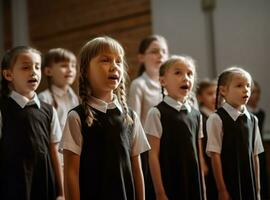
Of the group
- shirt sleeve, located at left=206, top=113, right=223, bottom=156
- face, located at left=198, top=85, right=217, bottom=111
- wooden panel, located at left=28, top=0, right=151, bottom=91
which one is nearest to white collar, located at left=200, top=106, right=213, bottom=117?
face, located at left=198, top=85, right=217, bottom=111

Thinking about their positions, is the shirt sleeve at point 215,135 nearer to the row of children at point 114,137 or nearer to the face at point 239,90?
the row of children at point 114,137

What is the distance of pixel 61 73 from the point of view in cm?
291

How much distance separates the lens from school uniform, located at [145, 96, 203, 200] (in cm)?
232

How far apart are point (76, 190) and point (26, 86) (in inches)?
27.1

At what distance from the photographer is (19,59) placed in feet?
7.57

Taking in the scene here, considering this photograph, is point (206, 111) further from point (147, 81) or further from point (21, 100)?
point (21, 100)

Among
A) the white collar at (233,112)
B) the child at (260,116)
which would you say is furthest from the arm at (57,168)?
the child at (260,116)

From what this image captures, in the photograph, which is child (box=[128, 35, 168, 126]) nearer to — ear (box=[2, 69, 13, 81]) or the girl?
the girl

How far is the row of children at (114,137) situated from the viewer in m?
1.90

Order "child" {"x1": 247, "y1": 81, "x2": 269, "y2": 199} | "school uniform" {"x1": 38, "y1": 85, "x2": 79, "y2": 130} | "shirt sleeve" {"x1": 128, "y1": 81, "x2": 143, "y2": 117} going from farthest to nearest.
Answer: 1. "child" {"x1": 247, "y1": 81, "x2": 269, "y2": 199}
2. "shirt sleeve" {"x1": 128, "y1": 81, "x2": 143, "y2": 117}
3. "school uniform" {"x1": 38, "y1": 85, "x2": 79, "y2": 130}

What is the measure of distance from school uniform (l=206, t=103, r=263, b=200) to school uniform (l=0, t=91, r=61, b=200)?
88cm

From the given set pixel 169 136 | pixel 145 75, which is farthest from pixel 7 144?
pixel 145 75

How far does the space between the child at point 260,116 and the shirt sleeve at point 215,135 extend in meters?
1.31

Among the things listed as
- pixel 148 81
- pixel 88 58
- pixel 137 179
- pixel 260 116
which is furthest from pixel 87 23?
pixel 137 179
